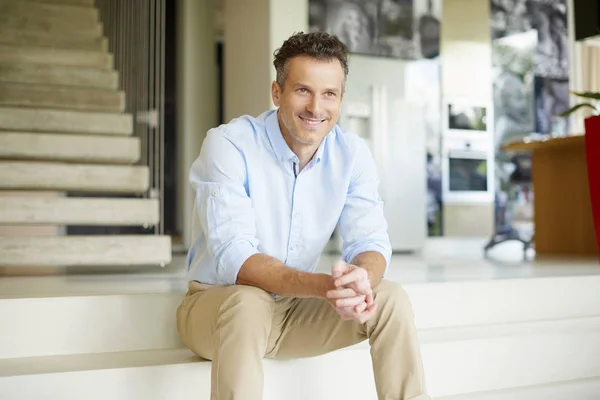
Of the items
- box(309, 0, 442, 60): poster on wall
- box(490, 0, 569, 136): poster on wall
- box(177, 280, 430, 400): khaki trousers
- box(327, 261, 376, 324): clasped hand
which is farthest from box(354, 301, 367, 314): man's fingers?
box(490, 0, 569, 136): poster on wall

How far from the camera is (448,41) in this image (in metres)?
6.86

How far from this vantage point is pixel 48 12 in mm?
5273

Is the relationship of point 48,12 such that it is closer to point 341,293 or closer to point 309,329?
point 309,329

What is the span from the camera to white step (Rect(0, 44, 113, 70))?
4707mm

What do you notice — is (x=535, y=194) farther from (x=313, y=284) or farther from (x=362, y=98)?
(x=313, y=284)

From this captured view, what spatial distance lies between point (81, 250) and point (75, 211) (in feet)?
1.06

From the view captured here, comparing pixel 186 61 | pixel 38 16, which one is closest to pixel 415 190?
pixel 186 61

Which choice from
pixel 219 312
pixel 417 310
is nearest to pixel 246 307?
pixel 219 312

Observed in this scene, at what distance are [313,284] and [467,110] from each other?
5554 mm

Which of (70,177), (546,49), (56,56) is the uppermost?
(546,49)

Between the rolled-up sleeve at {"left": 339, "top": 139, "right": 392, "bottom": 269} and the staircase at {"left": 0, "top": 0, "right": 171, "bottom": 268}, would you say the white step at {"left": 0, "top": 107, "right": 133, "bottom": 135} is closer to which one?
the staircase at {"left": 0, "top": 0, "right": 171, "bottom": 268}

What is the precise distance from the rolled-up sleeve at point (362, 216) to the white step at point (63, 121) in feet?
8.91

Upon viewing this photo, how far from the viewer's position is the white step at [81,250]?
3.35 metres

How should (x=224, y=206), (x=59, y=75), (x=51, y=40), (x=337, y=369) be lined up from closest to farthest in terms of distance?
1. (x=224, y=206)
2. (x=337, y=369)
3. (x=59, y=75)
4. (x=51, y=40)
